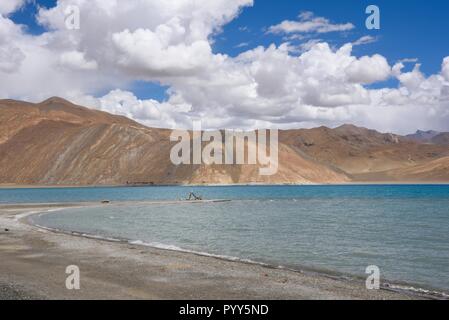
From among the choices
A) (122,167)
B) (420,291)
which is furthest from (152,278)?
(122,167)

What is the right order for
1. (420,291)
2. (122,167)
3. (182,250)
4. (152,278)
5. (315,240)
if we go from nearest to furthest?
(420,291) < (152,278) < (182,250) < (315,240) < (122,167)

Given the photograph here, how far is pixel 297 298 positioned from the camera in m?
14.1

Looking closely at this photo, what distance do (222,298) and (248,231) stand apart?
875 inches

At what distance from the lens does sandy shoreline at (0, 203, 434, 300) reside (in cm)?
1430

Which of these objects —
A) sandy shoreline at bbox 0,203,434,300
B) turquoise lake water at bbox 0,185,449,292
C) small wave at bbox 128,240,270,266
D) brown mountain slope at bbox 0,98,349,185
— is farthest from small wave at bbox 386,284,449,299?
brown mountain slope at bbox 0,98,349,185

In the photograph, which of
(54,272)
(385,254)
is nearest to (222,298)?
(54,272)

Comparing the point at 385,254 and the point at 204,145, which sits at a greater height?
the point at 204,145

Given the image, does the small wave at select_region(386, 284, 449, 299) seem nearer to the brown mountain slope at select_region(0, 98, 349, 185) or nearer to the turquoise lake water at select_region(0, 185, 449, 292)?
the turquoise lake water at select_region(0, 185, 449, 292)

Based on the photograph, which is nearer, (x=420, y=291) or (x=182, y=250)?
(x=420, y=291)

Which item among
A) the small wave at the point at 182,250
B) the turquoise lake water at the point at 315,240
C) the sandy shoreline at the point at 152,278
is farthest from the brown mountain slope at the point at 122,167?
the sandy shoreline at the point at 152,278

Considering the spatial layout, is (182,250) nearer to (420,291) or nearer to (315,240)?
(315,240)

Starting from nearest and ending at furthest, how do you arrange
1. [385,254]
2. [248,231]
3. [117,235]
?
[385,254] → [117,235] → [248,231]

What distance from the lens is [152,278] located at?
16.8 metres
